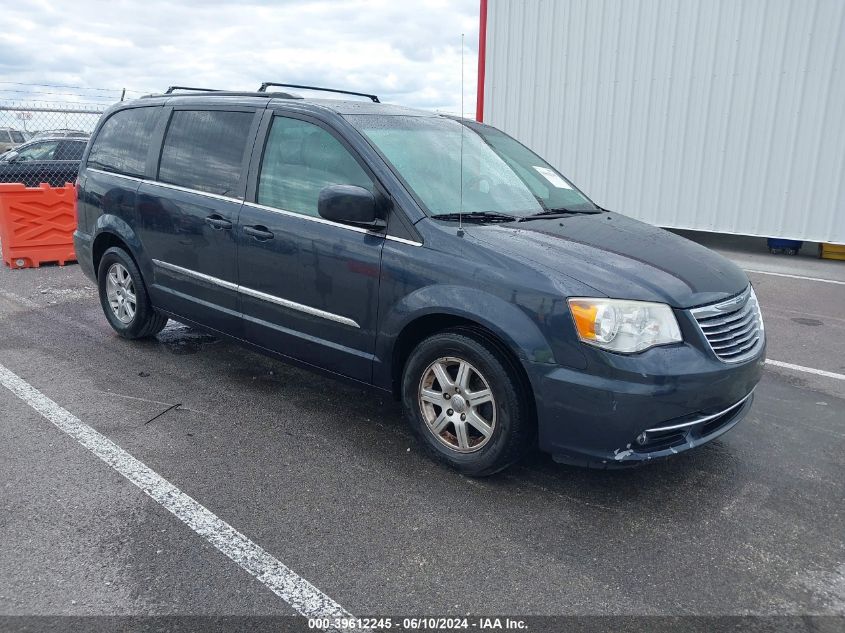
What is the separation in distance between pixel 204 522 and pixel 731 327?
8.46ft

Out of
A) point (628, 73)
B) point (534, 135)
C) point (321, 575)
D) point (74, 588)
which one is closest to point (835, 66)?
point (628, 73)

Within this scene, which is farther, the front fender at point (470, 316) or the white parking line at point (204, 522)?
the front fender at point (470, 316)

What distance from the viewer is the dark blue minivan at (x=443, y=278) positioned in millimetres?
3135

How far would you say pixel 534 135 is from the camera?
12.7 meters

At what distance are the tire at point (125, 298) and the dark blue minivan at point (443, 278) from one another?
0.23m

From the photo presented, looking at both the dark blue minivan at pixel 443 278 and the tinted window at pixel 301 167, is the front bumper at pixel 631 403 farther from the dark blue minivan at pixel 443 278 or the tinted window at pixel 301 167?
the tinted window at pixel 301 167

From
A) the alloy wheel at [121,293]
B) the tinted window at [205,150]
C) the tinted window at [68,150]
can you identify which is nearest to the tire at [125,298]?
the alloy wheel at [121,293]

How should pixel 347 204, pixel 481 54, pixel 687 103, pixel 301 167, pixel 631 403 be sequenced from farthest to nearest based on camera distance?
pixel 481 54, pixel 687 103, pixel 301 167, pixel 347 204, pixel 631 403

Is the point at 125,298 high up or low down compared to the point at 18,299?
up

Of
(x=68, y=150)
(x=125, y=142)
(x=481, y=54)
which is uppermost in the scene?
(x=481, y=54)

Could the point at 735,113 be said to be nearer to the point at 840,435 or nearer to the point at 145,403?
the point at 840,435

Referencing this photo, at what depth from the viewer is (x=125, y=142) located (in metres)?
5.47

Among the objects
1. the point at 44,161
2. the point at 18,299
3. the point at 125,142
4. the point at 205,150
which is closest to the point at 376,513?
the point at 205,150

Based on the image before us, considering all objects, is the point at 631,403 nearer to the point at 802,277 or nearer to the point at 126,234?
the point at 126,234
